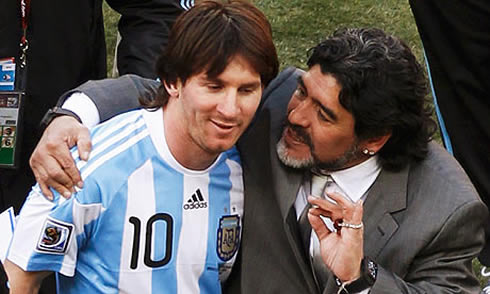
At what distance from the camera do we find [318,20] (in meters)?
7.93

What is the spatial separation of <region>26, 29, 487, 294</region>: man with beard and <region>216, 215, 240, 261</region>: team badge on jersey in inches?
1.3

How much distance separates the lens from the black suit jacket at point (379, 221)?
2896 mm

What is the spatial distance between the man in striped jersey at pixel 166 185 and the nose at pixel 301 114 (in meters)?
0.21

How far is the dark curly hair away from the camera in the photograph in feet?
9.82

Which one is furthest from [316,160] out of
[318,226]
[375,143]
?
[318,226]

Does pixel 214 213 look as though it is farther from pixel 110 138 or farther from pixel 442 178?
pixel 442 178

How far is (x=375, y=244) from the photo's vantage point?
9.69 ft

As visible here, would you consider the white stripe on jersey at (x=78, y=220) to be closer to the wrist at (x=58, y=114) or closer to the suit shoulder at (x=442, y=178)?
the wrist at (x=58, y=114)

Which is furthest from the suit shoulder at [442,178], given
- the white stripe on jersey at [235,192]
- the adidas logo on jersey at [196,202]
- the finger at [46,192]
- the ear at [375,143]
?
the finger at [46,192]

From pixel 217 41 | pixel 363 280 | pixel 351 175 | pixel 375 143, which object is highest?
pixel 217 41

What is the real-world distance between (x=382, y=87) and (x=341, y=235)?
1.59 ft

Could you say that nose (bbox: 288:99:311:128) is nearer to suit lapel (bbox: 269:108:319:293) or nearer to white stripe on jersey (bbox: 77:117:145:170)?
suit lapel (bbox: 269:108:319:293)

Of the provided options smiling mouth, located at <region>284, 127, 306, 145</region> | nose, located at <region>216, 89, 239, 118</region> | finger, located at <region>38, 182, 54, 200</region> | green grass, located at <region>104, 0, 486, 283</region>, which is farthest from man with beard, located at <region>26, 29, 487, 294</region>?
green grass, located at <region>104, 0, 486, 283</region>

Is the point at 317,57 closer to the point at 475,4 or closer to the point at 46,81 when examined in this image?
the point at 46,81
